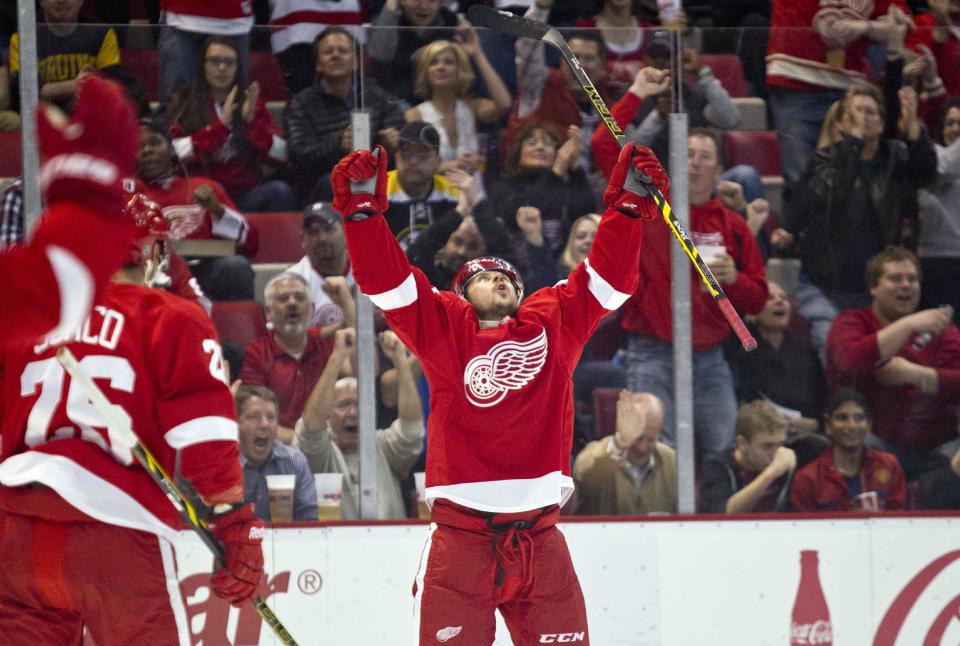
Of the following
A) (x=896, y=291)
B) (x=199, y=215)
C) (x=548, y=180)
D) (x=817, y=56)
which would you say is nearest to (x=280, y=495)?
(x=199, y=215)

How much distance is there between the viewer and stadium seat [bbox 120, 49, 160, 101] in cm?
426

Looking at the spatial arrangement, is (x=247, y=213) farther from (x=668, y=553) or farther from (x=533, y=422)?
(x=668, y=553)

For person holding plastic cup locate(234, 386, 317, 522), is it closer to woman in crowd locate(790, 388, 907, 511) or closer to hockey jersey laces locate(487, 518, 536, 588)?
hockey jersey laces locate(487, 518, 536, 588)

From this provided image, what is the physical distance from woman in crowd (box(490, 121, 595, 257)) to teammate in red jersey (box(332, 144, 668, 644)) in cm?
88

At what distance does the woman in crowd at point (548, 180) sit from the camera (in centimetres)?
438

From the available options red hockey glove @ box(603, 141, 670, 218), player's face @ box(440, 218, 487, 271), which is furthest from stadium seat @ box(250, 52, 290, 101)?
red hockey glove @ box(603, 141, 670, 218)

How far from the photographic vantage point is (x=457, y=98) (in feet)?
14.3

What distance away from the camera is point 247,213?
14.1 ft

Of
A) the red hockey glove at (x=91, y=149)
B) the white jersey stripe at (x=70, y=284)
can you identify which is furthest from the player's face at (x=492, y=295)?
the white jersey stripe at (x=70, y=284)

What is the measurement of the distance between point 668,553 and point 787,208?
118 centimetres

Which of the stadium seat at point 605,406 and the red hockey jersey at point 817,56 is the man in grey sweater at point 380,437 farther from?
the red hockey jersey at point 817,56

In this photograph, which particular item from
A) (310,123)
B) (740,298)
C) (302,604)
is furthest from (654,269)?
(302,604)

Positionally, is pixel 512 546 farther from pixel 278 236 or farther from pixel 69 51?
pixel 69 51

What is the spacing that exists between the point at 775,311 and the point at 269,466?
1683 millimetres
